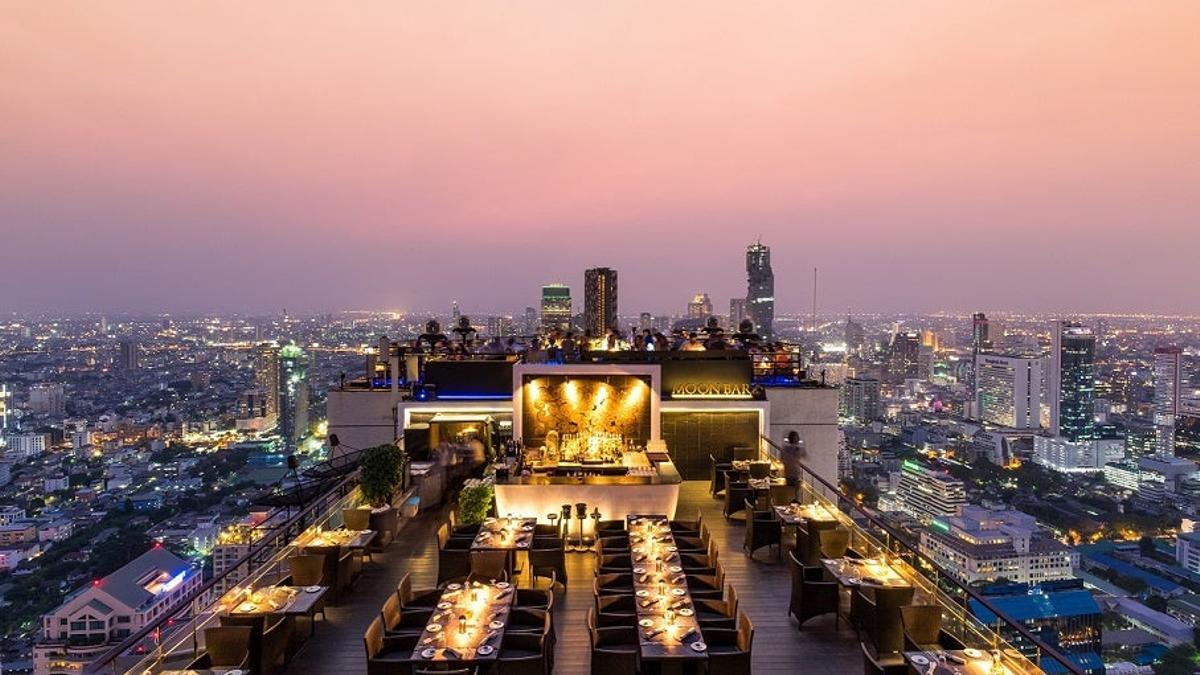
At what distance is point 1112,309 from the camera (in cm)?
10762

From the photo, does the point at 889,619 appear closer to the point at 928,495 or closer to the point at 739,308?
the point at 928,495

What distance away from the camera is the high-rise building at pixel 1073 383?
49.0m

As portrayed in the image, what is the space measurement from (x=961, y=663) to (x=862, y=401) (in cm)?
4879

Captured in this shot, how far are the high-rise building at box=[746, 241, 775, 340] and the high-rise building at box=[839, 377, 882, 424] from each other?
10627mm

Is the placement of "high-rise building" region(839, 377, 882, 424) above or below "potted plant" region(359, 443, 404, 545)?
below

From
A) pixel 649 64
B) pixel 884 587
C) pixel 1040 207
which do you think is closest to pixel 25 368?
pixel 649 64

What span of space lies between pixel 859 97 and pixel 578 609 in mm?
25606

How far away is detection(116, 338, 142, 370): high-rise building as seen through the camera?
5389cm

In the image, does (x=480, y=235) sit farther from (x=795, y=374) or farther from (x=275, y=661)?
(x=275, y=661)

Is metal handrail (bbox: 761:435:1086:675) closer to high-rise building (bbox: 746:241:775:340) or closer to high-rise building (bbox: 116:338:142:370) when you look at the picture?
high-rise building (bbox: 746:241:775:340)

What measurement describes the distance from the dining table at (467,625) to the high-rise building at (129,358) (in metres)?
58.0

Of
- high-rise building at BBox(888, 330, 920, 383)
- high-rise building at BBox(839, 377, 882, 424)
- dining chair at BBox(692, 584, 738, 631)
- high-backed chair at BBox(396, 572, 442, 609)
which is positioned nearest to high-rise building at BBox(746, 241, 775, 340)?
high-rise building at BBox(839, 377, 882, 424)

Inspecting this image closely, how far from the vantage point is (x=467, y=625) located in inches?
239

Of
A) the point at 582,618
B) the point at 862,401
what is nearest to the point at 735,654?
the point at 582,618
